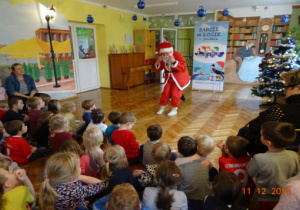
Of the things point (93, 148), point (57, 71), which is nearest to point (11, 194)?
point (93, 148)

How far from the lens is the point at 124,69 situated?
271 inches

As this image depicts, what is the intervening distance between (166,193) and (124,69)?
5910mm

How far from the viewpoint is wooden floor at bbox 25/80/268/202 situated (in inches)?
128

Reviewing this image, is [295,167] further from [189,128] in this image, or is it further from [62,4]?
[62,4]

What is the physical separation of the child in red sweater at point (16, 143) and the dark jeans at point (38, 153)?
40mm

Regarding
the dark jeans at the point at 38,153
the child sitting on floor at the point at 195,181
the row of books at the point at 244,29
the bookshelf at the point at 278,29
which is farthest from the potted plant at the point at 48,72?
the bookshelf at the point at 278,29

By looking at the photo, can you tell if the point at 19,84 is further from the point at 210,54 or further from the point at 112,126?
the point at 210,54

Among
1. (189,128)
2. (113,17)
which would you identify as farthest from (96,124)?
(113,17)

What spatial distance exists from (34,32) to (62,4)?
114 cm

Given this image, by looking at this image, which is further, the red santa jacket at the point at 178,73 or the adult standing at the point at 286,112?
the red santa jacket at the point at 178,73

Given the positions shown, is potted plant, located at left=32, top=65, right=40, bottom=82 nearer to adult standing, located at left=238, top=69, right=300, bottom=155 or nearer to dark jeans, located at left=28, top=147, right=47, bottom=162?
dark jeans, located at left=28, top=147, right=47, bottom=162

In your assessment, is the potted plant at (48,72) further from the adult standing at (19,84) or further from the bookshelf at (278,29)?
the bookshelf at (278,29)

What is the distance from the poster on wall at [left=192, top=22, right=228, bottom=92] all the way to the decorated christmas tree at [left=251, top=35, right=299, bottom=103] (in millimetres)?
1473

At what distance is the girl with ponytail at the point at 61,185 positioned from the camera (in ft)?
4.14
